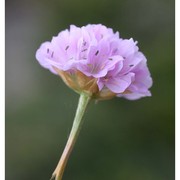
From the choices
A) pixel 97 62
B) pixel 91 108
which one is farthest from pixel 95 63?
pixel 91 108

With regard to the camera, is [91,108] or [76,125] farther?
[91,108]

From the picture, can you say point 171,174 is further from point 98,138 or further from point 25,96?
point 25,96

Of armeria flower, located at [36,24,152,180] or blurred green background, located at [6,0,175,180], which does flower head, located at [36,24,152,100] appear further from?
blurred green background, located at [6,0,175,180]

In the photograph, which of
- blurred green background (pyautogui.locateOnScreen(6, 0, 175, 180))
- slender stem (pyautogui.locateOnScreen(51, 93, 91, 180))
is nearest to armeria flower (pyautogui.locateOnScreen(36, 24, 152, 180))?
slender stem (pyautogui.locateOnScreen(51, 93, 91, 180))

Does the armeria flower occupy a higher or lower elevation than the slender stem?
higher

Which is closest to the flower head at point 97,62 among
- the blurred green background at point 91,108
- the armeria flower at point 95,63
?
the armeria flower at point 95,63

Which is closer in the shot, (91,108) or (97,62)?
(97,62)

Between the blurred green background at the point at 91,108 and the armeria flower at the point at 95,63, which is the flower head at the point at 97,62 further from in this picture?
the blurred green background at the point at 91,108

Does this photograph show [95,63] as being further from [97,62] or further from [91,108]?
[91,108]
